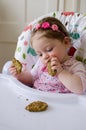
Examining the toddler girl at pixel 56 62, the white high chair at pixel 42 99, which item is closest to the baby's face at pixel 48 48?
the toddler girl at pixel 56 62

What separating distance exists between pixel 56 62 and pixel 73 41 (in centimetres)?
27

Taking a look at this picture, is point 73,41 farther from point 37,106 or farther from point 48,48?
point 37,106

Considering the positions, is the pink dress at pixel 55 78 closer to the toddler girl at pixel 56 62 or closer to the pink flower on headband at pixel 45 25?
the toddler girl at pixel 56 62

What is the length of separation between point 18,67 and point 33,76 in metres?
0.14

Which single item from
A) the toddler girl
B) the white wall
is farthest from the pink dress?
the white wall

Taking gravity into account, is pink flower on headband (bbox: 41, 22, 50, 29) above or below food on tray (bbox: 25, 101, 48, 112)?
above

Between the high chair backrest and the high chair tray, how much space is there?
198 mm

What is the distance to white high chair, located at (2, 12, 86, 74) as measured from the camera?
1176mm

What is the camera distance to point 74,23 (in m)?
1.25

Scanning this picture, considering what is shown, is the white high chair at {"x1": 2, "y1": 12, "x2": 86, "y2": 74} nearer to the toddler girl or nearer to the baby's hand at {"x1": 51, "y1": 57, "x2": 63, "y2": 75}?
the toddler girl

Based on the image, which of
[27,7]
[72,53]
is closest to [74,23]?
[72,53]

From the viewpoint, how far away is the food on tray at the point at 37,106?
0.86m

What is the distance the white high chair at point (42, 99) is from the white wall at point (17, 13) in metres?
0.56

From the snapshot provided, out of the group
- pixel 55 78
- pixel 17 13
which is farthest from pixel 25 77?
pixel 17 13
